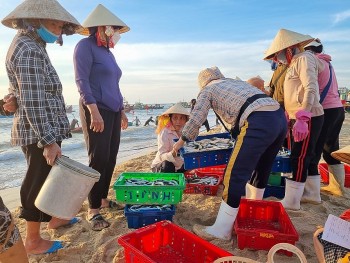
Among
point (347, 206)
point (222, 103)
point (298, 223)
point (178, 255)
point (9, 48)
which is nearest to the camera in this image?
point (9, 48)

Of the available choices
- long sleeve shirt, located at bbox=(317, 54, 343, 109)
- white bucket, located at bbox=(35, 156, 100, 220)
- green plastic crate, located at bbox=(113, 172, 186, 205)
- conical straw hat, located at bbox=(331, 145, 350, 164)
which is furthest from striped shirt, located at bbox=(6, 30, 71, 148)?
long sleeve shirt, located at bbox=(317, 54, 343, 109)

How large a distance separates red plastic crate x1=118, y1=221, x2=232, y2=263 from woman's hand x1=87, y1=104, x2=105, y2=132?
55.9 inches

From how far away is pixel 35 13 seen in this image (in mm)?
2709

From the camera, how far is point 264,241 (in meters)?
3.03

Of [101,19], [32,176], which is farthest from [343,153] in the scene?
[101,19]

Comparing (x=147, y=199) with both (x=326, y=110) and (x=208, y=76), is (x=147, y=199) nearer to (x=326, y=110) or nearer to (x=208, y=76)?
(x=208, y=76)

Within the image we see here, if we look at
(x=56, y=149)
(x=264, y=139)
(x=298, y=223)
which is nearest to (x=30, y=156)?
(x=56, y=149)

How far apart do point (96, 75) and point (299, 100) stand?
2809 millimetres

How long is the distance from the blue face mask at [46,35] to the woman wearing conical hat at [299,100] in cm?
291

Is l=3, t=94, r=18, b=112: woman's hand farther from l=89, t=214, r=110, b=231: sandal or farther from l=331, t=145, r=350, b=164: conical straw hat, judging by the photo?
l=331, t=145, r=350, b=164: conical straw hat

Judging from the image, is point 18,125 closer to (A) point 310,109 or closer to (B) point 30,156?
(B) point 30,156

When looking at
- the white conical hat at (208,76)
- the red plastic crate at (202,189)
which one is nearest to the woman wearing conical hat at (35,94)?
the white conical hat at (208,76)

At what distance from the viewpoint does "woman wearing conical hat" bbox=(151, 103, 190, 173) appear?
4.87 m

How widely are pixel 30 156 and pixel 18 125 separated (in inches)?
12.6
